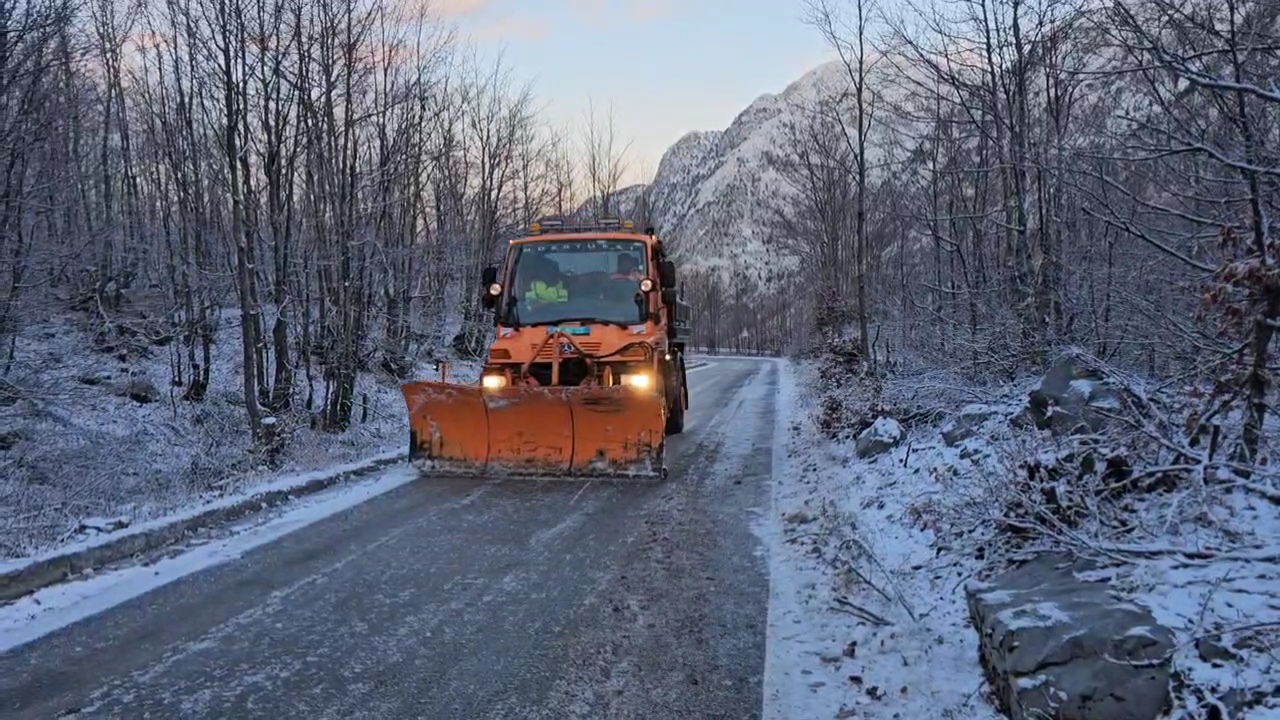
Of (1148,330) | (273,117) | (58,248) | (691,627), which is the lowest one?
(691,627)

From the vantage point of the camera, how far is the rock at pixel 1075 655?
9.70 ft

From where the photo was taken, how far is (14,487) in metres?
8.33

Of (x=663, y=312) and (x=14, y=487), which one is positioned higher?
(x=663, y=312)

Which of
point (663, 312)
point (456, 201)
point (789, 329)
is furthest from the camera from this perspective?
point (789, 329)

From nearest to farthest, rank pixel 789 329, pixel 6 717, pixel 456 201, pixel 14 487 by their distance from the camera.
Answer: pixel 6 717 → pixel 14 487 → pixel 456 201 → pixel 789 329

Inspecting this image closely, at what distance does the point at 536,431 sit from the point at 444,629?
4518mm

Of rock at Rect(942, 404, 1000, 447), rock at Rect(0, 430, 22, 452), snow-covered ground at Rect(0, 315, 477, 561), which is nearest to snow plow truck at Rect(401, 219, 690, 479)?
snow-covered ground at Rect(0, 315, 477, 561)

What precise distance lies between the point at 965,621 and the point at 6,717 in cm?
451

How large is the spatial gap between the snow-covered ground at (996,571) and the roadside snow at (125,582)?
3.93m

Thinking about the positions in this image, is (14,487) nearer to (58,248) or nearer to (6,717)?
(58,248)

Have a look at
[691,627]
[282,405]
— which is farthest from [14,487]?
[691,627]

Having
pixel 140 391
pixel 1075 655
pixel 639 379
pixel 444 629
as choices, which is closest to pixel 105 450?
pixel 140 391

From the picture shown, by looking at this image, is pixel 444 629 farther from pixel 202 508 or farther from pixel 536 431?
pixel 536 431

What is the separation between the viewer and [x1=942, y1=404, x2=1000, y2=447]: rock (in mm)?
7902
